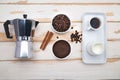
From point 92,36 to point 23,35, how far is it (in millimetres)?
395

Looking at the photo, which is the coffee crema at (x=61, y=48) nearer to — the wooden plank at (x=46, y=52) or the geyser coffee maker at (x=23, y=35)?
the wooden plank at (x=46, y=52)

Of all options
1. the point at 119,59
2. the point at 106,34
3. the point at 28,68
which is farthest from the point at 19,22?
the point at 119,59

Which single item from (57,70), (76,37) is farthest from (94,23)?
(57,70)

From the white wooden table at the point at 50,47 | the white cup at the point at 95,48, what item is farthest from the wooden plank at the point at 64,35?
the white cup at the point at 95,48

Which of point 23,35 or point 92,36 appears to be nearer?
point 23,35

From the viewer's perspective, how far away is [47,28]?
1.29 meters

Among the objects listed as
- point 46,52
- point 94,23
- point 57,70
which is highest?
point 94,23

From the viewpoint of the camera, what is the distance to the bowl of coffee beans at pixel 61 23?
1278mm

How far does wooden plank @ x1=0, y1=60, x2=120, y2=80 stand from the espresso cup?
208 mm

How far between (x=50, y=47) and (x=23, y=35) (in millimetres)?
180

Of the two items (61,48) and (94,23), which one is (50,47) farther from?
(94,23)

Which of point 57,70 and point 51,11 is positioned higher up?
point 51,11

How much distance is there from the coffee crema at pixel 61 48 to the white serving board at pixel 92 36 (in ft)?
0.31

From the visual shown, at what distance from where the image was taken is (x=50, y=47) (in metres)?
1.29
